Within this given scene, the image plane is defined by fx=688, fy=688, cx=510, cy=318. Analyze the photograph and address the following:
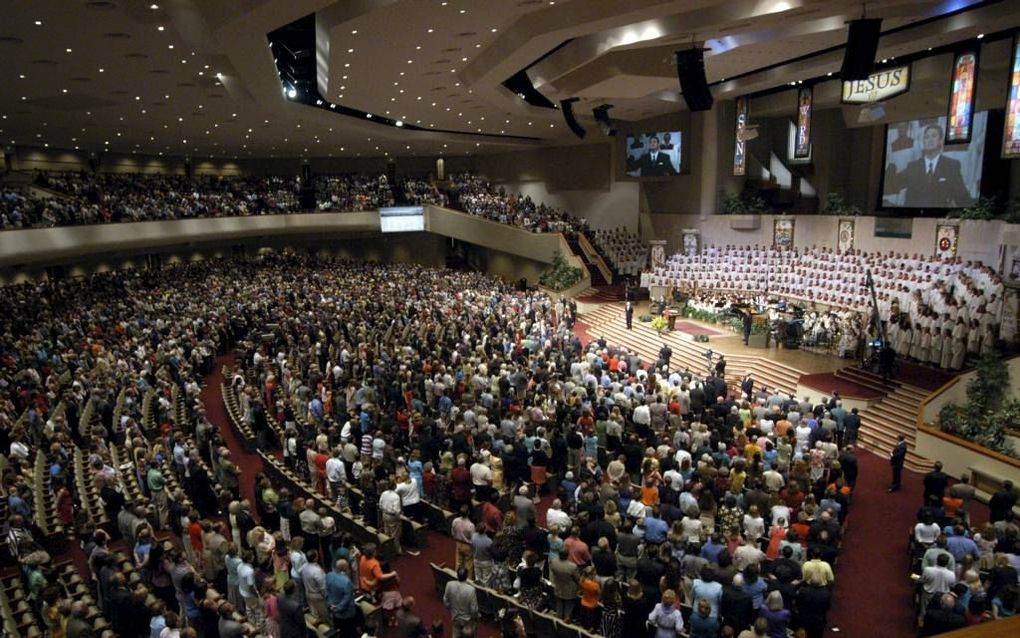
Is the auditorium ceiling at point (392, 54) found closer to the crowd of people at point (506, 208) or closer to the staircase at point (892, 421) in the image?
the crowd of people at point (506, 208)

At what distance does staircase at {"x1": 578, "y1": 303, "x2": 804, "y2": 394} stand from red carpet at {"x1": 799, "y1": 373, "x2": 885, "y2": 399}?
14.7 inches

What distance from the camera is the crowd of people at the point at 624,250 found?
3064 cm

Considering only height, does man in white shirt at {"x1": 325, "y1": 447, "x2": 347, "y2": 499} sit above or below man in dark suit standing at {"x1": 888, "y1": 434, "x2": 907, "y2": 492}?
above

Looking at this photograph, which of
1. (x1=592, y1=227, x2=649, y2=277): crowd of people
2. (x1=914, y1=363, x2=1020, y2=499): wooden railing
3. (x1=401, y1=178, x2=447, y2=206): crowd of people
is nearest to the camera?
(x1=914, y1=363, x2=1020, y2=499): wooden railing

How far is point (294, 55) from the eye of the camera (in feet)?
68.1

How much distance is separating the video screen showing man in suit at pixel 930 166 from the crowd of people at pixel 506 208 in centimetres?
1339

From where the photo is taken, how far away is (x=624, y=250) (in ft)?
103

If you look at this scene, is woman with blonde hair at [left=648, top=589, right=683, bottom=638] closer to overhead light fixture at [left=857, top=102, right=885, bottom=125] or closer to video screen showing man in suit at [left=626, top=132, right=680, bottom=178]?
overhead light fixture at [left=857, top=102, right=885, bottom=125]

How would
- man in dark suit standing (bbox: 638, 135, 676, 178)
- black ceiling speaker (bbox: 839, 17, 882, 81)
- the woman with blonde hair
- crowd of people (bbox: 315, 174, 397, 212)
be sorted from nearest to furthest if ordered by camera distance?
the woman with blonde hair → black ceiling speaker (bbox: 839, 17, 882, 81) → man in dark suit standing (bbox: 638, 135, 676, 178) → crowd of people (bbox: 315, 174, 397, 212)

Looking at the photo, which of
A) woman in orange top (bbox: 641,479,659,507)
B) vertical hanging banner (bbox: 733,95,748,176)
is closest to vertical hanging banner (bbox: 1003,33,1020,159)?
vertical hanging banner (bbox: 733,95,748,176)

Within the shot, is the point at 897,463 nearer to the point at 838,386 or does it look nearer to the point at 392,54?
the point at 838,386

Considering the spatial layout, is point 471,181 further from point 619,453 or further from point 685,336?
point 619,453

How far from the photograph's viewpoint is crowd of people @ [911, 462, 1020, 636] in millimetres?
6484

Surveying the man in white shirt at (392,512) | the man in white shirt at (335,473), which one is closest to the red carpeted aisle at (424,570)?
the man in white shirt at (392,512)
